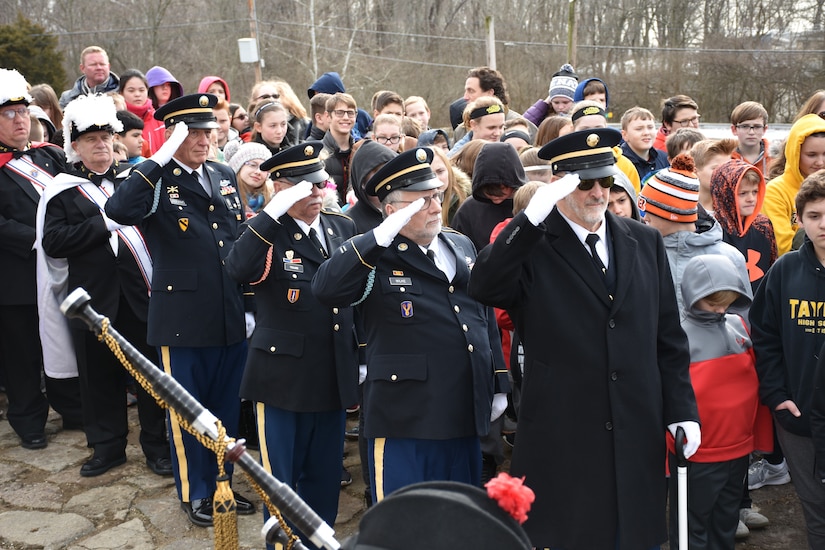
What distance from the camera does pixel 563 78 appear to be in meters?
9.09

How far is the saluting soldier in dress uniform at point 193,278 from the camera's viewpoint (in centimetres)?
467

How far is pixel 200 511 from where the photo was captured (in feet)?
15.9

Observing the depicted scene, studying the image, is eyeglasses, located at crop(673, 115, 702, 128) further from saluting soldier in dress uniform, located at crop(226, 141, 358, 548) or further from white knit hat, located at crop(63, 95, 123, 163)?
white knit hat, located at crop(63, 95, 123, 163)

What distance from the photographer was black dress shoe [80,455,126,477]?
554 cm

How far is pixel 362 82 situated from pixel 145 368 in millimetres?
28764

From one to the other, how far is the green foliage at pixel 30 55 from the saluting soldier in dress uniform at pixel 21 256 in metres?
16.6

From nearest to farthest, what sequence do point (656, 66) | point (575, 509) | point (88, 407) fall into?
point (575, 509), point (88, 407), point (656, 66)

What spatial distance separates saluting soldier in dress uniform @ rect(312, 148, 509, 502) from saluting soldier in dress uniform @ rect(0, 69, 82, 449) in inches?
124

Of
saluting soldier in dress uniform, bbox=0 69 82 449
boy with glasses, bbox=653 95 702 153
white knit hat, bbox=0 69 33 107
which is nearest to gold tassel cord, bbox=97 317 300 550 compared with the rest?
saluting soldier in dress uniform, bbox=0 69 82 449

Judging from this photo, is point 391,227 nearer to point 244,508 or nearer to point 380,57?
point 244,508

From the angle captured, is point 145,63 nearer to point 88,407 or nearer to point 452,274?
point 88,407

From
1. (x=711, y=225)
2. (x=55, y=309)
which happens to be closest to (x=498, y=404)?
(x=711, y=225)

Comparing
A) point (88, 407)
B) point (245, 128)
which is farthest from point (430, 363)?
point (245, 128)

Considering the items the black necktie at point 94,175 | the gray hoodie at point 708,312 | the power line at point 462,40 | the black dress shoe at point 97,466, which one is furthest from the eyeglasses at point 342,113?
the power line at point 462,40
